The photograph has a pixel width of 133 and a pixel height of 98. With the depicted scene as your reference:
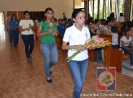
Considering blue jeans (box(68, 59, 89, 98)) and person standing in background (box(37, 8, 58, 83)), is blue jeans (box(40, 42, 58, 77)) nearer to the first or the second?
person standing in background (box(37, 8, 58, 83))

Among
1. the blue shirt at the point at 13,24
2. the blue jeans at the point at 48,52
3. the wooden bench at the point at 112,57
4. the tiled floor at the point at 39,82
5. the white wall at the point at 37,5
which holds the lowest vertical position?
the tiled floor at the point at 39,82

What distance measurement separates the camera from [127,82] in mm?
4148

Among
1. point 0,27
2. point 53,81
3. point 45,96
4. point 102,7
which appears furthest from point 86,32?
point 0,27

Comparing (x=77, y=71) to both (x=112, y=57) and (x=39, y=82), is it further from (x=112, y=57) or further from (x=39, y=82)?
(x=112, y=57)

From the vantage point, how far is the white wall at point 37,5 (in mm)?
17587

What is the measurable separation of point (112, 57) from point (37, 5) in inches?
592

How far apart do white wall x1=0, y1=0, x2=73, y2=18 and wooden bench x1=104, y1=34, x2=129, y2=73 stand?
14536 mm

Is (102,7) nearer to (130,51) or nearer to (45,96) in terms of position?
(130,51)

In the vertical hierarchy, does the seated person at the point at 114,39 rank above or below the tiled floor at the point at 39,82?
above

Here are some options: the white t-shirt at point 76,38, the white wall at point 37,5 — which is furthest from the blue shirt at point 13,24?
the white wall at point 37,5

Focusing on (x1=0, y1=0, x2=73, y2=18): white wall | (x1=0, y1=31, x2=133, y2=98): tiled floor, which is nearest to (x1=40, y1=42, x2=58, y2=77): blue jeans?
(x1=0, y1=31, x2=133, y2=98): tiled floor

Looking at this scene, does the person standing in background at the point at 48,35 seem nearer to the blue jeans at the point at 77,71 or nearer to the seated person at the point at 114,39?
the blue jeans at the point at 77,71

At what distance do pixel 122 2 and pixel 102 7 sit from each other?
3032 millimetres

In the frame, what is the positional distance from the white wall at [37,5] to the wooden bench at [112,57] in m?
14.5
